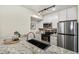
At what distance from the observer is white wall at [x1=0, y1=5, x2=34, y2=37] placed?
1.04 meters

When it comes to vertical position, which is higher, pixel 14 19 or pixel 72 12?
pixel 72 12

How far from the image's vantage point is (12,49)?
3.00 ft

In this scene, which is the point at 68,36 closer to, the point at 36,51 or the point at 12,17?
the point at 36,51

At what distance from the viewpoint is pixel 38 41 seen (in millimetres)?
1145

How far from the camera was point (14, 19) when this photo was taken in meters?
1.08

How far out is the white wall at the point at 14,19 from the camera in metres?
1.04
